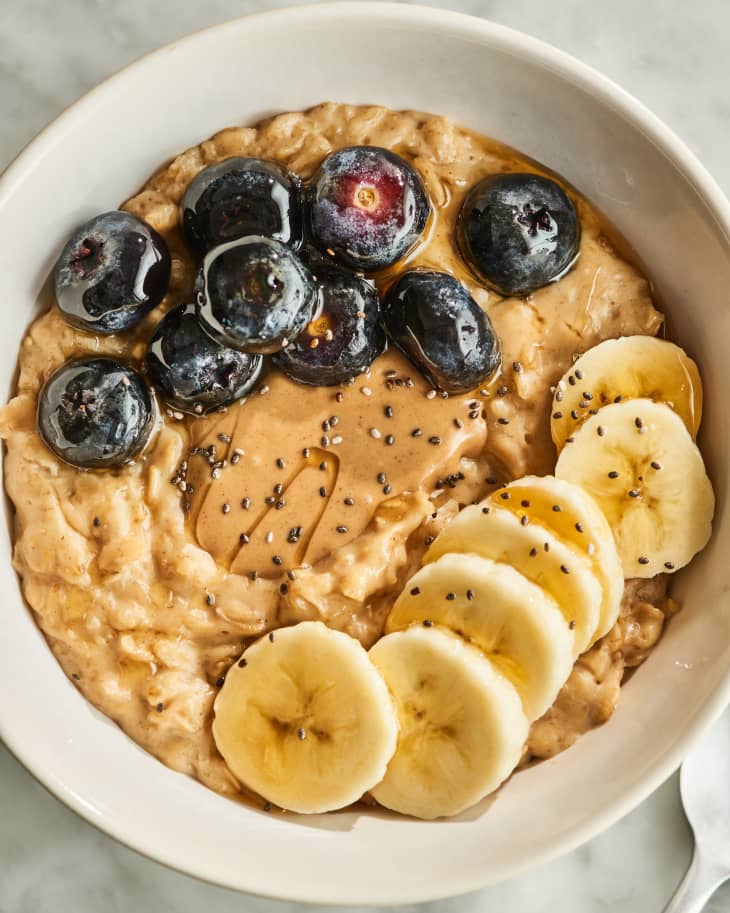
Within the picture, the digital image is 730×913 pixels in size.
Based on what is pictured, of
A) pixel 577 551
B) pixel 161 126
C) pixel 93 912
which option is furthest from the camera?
pixel 93 912

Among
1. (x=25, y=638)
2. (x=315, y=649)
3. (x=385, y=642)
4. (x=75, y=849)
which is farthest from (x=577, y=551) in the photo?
(x=75, y=849)

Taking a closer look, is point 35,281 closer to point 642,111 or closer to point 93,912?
point 642,111

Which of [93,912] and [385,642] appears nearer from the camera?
[385,642]

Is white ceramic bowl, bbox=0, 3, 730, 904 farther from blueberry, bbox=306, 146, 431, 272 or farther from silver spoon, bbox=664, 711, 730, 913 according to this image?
silver spoon, bbox=664, 711, 730, 913

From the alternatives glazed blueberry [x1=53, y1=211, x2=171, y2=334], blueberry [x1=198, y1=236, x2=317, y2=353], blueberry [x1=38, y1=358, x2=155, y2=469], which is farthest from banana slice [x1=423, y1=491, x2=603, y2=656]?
glazed blueberry [x1=53, y1=211, x2=171, y2=334]

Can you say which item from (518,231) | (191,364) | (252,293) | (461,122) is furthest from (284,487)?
(461,122)

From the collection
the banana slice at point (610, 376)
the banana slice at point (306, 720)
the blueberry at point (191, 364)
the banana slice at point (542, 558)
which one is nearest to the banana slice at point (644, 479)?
the banana slice at point (610, 376)

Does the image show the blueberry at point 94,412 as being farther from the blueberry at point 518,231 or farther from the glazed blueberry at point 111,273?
the blueberry at point 518,231
